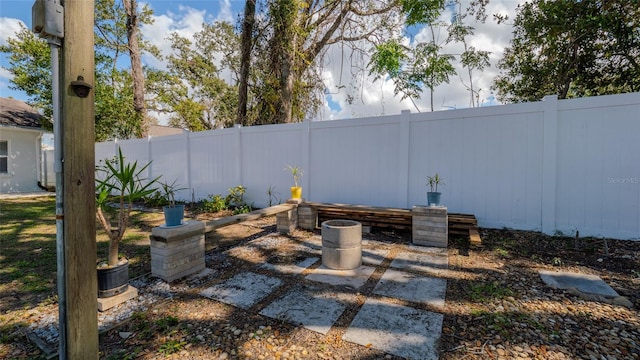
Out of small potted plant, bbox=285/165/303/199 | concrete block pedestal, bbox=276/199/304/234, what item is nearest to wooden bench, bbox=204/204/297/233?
concrete block pedestal, bbox=276/199/304/234

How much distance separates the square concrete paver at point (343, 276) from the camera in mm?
2920

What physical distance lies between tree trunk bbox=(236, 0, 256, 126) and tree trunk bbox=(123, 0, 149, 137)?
4078 millimetres

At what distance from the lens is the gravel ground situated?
1.81m

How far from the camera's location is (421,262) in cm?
349

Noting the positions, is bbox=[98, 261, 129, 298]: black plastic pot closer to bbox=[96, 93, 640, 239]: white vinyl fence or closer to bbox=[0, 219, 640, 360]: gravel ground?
bbox=[0, 219, 640, 360]: gravel ground

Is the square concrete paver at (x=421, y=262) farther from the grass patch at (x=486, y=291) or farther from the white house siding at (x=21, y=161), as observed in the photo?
the white house siding at (x=21, y=161)

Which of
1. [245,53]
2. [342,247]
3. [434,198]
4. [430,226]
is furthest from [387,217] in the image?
[245,53]

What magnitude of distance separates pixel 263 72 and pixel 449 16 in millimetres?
5296

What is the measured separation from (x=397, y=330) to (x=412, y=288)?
2.63ft

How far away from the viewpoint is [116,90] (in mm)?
11984

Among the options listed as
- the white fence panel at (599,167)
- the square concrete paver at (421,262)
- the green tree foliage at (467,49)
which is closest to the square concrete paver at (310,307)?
the square concrete paver at (421,262)

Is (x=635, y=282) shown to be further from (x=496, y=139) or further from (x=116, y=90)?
(x=116, y=90)

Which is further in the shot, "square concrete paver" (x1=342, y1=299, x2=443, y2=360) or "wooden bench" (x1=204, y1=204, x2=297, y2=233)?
"wooden bench" (x1=204, y1=204, x2=297, y2=233)

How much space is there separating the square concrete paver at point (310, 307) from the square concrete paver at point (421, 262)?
1100 millimetres
